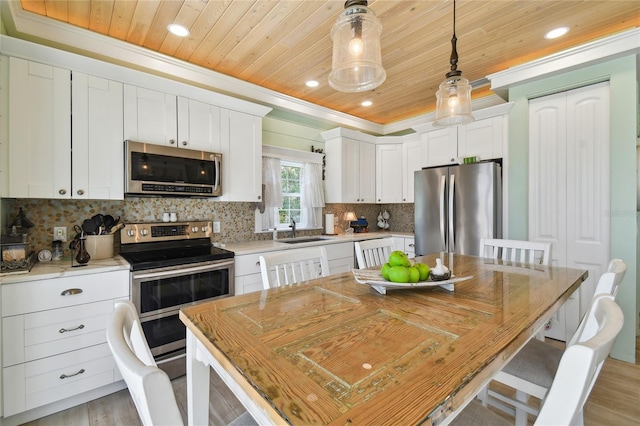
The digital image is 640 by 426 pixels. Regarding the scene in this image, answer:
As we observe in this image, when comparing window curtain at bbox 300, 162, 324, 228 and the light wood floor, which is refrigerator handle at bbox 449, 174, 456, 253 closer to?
the light wood floor

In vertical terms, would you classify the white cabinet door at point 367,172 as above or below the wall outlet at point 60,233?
above

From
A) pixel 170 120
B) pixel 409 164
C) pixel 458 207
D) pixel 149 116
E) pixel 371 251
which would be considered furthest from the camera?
pixel 409 164

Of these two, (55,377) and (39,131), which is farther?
(39,131)

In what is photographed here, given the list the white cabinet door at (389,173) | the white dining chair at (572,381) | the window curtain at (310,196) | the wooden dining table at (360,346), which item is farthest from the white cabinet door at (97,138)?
the white cabinet door at (389,173)

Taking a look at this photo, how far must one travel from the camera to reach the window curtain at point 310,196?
3.95 meters

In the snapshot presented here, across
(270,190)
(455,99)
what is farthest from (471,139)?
(270,190)

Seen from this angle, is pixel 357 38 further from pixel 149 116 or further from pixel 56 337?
pixel 56 337

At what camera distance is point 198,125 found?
2.66 metres

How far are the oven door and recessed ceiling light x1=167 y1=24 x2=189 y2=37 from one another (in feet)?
5.95

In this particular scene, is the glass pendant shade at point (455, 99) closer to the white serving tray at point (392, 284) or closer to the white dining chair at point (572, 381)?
the white serving tray at point (392, 284)

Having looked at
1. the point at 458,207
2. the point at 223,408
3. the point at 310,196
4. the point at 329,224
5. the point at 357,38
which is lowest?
the point at 223,408

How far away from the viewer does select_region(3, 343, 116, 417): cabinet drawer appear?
5.50ft

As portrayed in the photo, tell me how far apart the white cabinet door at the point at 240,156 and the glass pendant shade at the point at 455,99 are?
6.19 ft

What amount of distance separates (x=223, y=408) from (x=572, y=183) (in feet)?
11.4
